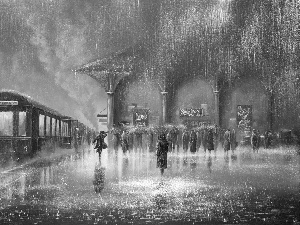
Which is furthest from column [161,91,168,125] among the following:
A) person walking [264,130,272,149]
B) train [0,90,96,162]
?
train [0,90,96,162]

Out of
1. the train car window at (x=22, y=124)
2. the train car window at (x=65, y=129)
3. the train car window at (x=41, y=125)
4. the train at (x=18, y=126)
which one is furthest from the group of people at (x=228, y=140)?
the train car window at (x=22, y=124)

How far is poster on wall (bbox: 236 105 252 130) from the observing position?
32906 mm

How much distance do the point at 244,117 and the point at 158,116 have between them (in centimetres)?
598

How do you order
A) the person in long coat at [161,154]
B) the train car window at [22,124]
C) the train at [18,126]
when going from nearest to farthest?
the person in long coat at [161,154], the train at [18,126], the train car window at [22,124]

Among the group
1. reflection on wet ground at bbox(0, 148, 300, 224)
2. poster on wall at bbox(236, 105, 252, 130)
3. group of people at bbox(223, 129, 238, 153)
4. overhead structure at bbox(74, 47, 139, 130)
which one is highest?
overhead structure at bbox(74, 47, 139, 130)

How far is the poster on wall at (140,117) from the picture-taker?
3253 cm

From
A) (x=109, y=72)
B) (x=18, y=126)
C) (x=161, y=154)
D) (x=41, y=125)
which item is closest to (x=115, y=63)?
(x=109, y=72)

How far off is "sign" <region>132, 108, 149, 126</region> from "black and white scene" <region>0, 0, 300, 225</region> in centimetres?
7

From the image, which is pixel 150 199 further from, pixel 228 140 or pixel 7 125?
pixel 228 140

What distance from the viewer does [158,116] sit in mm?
33250

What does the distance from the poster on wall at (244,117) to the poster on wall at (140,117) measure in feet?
20.8

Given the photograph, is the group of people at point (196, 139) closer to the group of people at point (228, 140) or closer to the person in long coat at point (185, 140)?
the person in long coat at point (185, 140)

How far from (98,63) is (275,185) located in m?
23.6

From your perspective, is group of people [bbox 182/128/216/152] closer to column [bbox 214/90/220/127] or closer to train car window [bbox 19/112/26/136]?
column [bbox 214/90/220/127]
